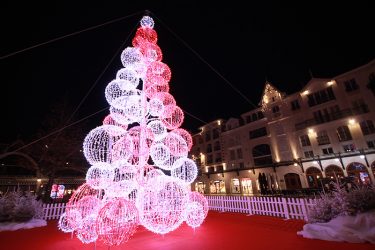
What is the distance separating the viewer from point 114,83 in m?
7.59

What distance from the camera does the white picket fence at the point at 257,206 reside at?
877 centimetres

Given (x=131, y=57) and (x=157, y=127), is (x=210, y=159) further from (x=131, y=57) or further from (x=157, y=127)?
(x=131, y=57)

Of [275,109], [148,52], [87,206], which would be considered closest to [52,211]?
[87,206]

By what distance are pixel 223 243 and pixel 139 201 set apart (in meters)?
3.10

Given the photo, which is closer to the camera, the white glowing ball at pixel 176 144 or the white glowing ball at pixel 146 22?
the white glowing ball at pixel 176 144

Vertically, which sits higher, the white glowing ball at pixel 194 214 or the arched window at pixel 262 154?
the arched window at pixel 262 154

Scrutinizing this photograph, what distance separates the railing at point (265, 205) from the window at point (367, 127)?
16.8 metres

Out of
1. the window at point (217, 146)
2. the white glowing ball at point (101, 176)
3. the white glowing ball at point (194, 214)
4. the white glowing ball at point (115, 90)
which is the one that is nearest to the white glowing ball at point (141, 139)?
the white glowing ball at point (101, 176)

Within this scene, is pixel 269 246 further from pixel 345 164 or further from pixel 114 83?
pixel 345 164

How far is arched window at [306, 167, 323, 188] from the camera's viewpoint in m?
23.9

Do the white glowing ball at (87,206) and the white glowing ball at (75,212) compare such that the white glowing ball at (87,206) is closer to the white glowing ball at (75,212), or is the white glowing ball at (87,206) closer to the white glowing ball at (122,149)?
the white glowing ball at (75,212)

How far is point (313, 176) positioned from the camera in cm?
2436

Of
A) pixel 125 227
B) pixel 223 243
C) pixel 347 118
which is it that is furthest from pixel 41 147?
pixel 347 118

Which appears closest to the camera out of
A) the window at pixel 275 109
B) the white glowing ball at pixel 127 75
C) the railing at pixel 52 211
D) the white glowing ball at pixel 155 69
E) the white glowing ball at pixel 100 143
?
the white glowing ball at pixel 100 143
